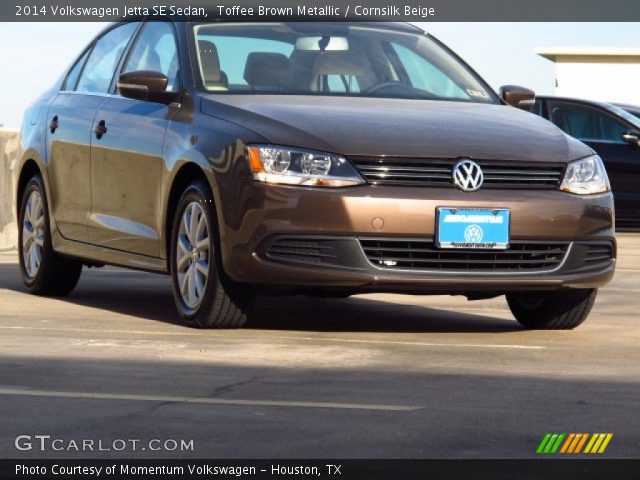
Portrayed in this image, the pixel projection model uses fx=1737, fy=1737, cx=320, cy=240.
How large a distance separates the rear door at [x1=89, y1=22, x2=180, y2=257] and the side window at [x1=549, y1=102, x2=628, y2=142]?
30.6 ft

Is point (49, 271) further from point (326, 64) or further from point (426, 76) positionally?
point (426, 76)

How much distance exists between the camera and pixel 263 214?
26.9ft

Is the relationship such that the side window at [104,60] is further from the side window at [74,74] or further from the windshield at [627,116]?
the windshield at [627,116]

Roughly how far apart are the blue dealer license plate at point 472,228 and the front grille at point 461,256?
5 centimetres

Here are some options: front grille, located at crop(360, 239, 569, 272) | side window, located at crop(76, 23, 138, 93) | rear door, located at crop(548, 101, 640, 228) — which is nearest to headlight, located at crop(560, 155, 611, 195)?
front grille, located at crop(360, 239, 569, 272)

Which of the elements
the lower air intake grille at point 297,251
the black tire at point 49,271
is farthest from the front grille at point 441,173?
the black tire at point 49,271

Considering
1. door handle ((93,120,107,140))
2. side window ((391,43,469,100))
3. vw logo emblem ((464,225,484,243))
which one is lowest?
vw logo emblem ((464,225,484,243))

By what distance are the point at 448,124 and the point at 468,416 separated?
306 cm

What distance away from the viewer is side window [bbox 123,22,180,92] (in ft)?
30.9

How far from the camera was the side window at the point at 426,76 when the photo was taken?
32.0ft

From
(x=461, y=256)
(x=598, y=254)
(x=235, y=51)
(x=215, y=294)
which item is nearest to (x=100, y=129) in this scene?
(x=235, y=51)

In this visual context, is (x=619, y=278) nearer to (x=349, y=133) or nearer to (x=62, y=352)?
(x=349, y=133)

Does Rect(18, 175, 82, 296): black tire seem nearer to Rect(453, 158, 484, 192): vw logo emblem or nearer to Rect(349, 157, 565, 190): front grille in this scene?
Rect(349, 157, 565, 190): front grille
